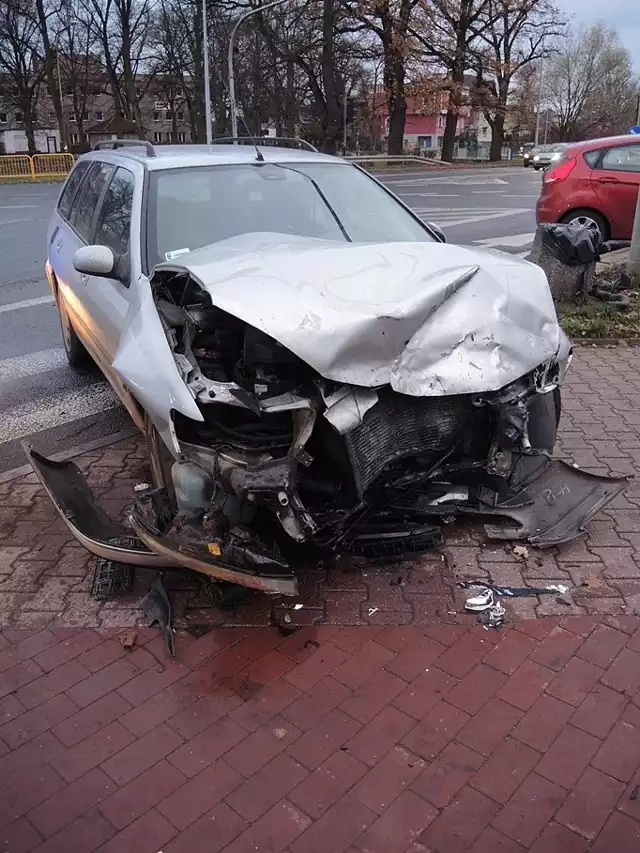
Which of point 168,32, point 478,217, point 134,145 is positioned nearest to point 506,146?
point 168,32

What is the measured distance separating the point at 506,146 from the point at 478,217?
2298 inches

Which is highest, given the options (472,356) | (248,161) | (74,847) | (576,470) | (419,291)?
(248,161)

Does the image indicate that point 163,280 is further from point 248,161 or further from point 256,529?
point 248,161

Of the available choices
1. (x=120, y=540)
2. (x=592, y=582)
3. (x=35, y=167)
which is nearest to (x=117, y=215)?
(x=120, y=540)

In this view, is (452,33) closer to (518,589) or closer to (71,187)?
(71,187)

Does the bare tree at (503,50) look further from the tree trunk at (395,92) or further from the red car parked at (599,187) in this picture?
the red car parked at (599,187)

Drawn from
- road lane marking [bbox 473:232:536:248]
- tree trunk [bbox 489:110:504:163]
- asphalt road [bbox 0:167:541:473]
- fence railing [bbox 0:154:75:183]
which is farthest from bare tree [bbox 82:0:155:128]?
road lane marking [bbox 473:232:536:248]

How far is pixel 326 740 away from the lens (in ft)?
8.75

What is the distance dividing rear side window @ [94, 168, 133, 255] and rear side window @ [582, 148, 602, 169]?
774cm

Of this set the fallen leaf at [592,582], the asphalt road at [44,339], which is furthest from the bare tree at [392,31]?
the fallen leaf at [592,582]

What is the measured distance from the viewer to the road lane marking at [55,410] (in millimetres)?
5480

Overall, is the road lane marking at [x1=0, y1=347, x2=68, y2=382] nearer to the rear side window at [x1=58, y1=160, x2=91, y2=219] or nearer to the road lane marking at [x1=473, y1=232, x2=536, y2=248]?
the rear side window at [x1=58, y1=160, x2=91, y2=219]

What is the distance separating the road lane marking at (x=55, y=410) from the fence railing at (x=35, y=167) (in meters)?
28.2

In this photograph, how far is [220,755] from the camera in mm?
2611
